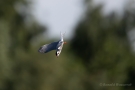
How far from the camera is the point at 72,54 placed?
43219mm

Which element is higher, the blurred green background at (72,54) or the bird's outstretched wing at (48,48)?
the blurred green background at (72,54)

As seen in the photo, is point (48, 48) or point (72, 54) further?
point (72, 54)

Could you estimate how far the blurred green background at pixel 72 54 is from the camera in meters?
29.5

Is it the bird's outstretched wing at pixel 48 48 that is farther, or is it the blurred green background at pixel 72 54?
the blurred green background at pixel 72 54

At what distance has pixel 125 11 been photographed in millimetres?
45156

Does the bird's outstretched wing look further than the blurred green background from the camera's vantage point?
No

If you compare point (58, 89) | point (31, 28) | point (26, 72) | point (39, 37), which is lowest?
point (58, 89)

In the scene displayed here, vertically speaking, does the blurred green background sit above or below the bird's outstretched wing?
above

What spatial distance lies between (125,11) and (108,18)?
141cm

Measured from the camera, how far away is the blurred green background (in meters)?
29.5

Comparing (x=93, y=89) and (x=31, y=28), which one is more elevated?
(x=31, y=28)

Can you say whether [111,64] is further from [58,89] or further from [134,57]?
[58,89]

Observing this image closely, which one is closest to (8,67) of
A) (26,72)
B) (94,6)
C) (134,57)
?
(26,72)

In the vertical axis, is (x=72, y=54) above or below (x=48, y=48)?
above
